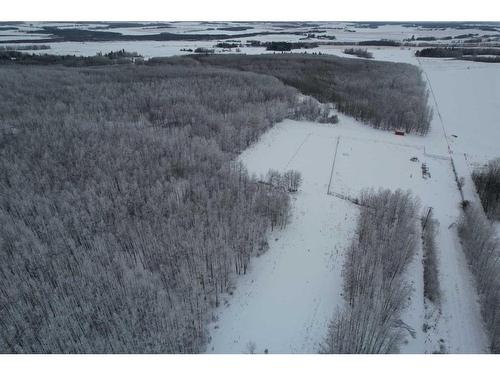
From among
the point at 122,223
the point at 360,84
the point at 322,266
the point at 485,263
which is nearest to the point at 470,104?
the point at 360,84

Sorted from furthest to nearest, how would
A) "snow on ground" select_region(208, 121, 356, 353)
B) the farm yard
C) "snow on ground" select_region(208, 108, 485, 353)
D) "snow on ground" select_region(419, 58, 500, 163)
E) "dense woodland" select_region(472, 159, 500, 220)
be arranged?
1. "snow on ground" select_region(419, 58, 500, 163)
2. "dense woodland" select_region(472, 159, 500, 220)
3. "snow on ground" select_region(208, 108, 485, 353)
4. "snow on ground" select_region(208, 121, 356, 353)
5. the farm yard

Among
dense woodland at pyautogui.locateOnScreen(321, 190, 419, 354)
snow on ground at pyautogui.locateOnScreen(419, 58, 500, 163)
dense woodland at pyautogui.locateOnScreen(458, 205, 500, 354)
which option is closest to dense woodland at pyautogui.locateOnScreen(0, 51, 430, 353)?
dense woodland at pyautogui.locateOnScreen(321, 190, 419, 354)

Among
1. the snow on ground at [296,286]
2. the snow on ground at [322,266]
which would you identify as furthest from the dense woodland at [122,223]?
the snow on ground at [322,266]

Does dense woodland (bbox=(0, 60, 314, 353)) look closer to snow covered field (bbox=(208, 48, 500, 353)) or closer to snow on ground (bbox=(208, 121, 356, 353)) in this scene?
snow on ground (bbox=(208, 121, 356, 353))

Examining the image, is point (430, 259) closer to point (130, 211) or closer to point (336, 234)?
point (336, 234)

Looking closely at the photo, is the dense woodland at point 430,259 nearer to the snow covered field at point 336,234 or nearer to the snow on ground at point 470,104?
the snow covered field at point 336,234

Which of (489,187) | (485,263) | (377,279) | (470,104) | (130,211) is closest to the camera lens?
(377,279)

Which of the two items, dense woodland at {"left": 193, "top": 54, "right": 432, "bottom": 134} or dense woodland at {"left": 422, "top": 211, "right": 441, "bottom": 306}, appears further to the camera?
dense woodland at {"left": 193, "top": 54, "right": 432, "bottom": 134}
